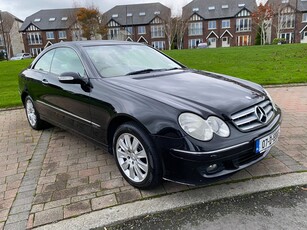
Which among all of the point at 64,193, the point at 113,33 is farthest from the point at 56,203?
the point at 113,33

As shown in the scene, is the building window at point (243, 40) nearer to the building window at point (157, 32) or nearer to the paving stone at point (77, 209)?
the building window at point (157, 32)

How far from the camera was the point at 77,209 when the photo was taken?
8.77 ft

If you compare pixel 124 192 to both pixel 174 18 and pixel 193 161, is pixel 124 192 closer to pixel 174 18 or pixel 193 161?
pixel 193 161

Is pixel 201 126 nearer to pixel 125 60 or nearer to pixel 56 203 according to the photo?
pixel 56 203

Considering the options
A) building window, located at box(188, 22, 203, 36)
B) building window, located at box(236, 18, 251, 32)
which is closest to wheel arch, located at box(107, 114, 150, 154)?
building window, located at box(188, 22, 203, 36)

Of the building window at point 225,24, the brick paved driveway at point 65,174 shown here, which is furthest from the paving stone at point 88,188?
the building window at point 225,24

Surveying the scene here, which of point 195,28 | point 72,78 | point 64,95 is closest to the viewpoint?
point 72,78

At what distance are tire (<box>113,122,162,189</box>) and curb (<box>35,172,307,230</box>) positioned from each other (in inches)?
8.9

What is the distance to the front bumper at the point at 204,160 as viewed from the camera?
2.39 metres

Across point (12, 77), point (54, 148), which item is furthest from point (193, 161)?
point (12, 77)

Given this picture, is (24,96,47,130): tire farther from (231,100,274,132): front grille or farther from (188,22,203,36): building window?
(188,22,203,36): building window

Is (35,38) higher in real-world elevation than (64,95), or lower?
higher

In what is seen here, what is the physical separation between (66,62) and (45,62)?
2.70ft

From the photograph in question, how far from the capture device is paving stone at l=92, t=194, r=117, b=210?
270cm
